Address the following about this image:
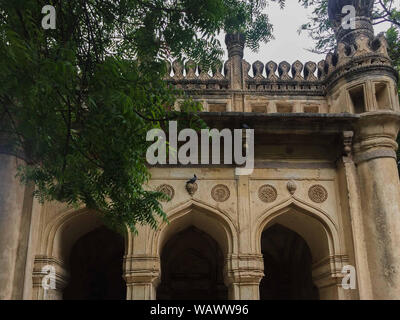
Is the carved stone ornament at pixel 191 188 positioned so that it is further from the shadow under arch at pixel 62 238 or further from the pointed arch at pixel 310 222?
the shadow under arch at pixel 62 238

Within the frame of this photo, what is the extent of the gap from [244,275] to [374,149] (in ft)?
9.30

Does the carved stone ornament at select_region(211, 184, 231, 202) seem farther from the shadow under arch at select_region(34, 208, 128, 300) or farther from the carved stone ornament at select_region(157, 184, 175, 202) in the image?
the shadow under arch at select_region(34, 208, 128, 300)

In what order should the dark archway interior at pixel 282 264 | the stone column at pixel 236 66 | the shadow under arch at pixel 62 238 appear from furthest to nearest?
1. the dark archway interior at pixel 282 264
2. the stone column at pixel 236 66
3. the shadow under arch at pixel 62 238

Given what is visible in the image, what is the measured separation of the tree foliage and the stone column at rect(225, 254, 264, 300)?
8.08 ft

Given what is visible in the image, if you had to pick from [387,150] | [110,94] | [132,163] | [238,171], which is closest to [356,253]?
[387,150]

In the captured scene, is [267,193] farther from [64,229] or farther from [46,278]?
[46,278]

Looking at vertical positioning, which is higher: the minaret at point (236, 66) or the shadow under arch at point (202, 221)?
the minaret at point (236, 66)

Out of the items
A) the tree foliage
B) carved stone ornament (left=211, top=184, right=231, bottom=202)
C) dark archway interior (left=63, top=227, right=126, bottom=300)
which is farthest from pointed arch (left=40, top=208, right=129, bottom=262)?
dark archway interior (left=63, top=227, right=126, bottom=300)

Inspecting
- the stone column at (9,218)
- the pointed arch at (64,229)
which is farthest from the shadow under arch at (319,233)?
the stone column at (9,218)

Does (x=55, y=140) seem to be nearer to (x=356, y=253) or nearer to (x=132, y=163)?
(x=132, y=163)

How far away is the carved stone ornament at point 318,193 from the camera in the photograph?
7445mm

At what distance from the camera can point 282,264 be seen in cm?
1077

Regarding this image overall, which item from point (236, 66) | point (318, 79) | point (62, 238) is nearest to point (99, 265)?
point (62, 238)

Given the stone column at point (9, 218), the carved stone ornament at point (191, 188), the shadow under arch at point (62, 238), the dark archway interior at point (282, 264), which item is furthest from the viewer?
the dark archway interior at point (282, 264)
